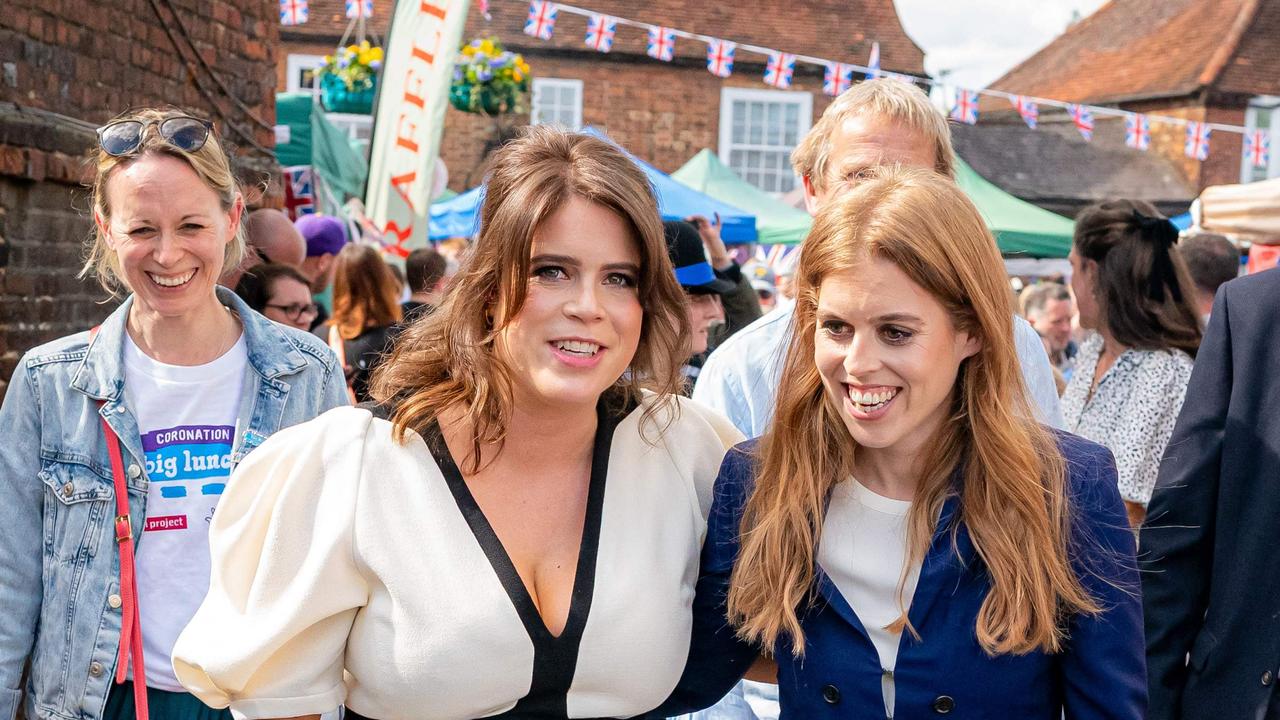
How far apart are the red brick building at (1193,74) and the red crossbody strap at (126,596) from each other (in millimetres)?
26246

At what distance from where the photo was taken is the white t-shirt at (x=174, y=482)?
2.73 m

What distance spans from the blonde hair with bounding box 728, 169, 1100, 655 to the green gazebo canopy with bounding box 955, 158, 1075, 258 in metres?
10.6

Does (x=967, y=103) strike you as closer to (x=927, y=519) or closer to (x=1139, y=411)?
(x=1139, y=411)

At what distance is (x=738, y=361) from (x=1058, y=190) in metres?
25.0

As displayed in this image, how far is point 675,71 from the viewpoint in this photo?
68.6 ft

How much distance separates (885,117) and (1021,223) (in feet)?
36.0

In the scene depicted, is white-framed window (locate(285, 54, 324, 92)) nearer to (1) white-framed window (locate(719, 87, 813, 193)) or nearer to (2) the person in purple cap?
(1) white-framed window (locate(719, 87, 813, 193))

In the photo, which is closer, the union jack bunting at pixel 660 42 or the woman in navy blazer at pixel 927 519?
the woman in navy blazer at pixel 927 519

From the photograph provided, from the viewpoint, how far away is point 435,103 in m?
7.18

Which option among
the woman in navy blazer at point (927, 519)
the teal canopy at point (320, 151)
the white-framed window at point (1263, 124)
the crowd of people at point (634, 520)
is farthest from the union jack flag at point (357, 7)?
the white-framed window at point (1263, 124)

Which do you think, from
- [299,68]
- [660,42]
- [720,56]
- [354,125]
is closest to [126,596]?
[720,56]

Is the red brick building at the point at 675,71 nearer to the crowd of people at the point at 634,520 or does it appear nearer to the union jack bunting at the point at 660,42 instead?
the union jack bunting at the point at 660,42

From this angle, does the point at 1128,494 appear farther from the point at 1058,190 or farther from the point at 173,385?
the point at 1058,190

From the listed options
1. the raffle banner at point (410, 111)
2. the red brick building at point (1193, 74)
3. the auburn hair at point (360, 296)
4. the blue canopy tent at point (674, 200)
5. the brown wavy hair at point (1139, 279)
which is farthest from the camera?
the red brick building at point (1193, 74)
